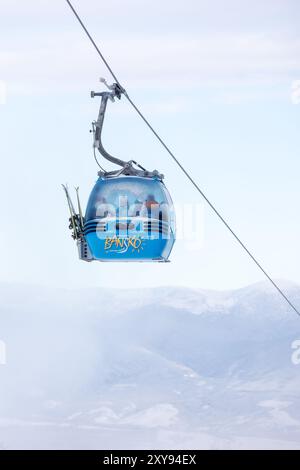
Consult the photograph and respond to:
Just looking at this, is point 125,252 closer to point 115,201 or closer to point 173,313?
point 115,201

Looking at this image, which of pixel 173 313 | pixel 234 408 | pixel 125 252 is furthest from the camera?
pixel 173 313

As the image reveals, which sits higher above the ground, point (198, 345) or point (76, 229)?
point (198, 345)

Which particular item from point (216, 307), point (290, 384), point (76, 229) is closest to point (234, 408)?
point (290, 384)

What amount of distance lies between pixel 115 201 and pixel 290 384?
55491mm

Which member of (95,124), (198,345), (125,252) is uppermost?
(198,345)

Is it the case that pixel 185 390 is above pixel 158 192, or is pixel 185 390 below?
above

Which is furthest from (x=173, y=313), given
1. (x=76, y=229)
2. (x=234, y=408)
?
(x=76, y=229)

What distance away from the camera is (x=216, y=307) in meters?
79.4

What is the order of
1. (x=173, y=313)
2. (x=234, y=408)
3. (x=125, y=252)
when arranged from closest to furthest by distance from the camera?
(x=125, y=252) < (x=234, y=408) < (x=173, y=313)

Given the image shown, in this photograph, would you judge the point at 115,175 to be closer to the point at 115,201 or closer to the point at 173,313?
the point at 115,201

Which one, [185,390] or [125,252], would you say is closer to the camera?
[125,252]

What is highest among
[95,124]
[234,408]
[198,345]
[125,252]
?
[198,345]

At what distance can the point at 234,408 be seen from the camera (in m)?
73.2

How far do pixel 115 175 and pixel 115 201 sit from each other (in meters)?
0.35
